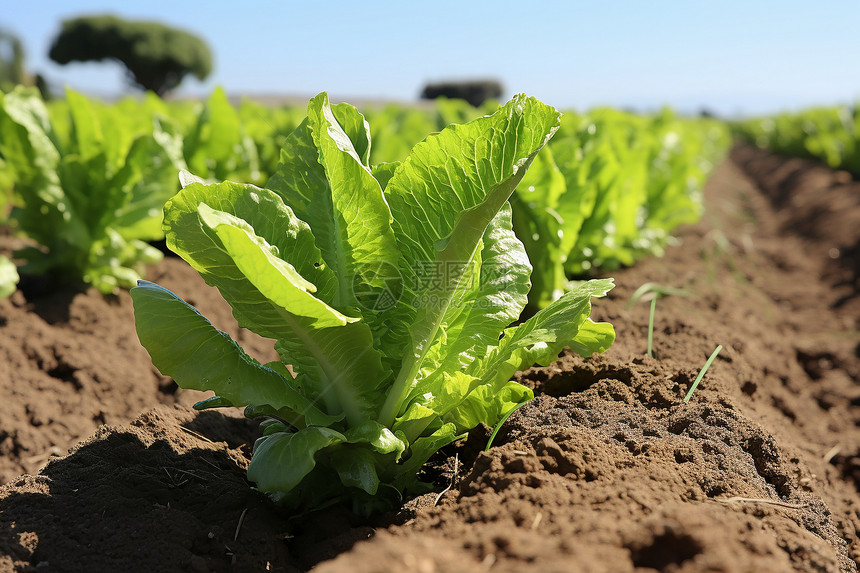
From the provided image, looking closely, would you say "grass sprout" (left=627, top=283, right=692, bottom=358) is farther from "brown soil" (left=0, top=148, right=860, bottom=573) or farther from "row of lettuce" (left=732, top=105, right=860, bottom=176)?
"row of lettuce" (left=732, top=105, right=860, bottom=176)

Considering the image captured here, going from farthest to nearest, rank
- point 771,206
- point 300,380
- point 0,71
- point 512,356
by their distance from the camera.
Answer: point 0,71 < point 771,206 < point 300,380 < point 512,356

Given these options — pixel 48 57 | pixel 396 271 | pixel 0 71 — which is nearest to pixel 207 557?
pixel 396 271

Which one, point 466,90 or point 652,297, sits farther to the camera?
point 466,90

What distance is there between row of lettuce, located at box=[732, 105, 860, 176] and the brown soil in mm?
9285

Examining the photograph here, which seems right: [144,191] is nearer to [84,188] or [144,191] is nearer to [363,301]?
[84,188]

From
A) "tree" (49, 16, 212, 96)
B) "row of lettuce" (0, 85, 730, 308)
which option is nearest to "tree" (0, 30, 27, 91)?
"row of lettuce" (0, 85, 730, 308)

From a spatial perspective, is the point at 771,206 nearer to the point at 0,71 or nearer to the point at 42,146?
the point at 42,146

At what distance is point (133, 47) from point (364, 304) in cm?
4708

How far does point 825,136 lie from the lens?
41.7ft

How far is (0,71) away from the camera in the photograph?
17344mm

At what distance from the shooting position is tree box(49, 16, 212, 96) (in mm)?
42125

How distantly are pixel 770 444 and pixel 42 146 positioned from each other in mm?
3432

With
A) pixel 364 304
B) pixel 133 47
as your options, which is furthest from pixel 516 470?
pixel 133 47

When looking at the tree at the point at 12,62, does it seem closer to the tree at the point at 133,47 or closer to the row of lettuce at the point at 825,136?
the row of lettuce at the point at 825,136
